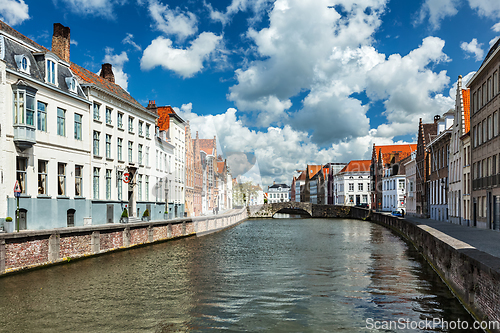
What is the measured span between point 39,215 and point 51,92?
27.0 ft

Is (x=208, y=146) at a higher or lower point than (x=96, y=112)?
higher

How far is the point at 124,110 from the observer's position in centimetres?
4203

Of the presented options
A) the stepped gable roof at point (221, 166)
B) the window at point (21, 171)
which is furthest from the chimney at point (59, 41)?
the stepped gable roof at point (221, 166)

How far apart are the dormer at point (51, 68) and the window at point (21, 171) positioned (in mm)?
5956

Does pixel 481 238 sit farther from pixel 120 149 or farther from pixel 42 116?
pixel 120 149

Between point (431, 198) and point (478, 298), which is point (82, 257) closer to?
point (478, 298)

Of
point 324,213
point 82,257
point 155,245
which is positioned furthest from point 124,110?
point 324,213

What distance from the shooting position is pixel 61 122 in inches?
1228

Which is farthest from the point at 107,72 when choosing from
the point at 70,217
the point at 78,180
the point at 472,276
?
the point at 472,276

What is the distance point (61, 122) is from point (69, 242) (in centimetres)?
1251

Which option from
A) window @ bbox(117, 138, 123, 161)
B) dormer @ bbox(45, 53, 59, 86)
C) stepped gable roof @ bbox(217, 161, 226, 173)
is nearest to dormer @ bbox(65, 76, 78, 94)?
dormer @ bbox(45, 53, 59, 86)

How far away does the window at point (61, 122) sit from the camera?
1213 inches

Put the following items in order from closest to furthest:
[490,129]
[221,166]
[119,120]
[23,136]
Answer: [23,136], [490,129], [119,120], [221,166]

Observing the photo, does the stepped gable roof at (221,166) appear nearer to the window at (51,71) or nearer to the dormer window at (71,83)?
the dormer window at (71,83)
